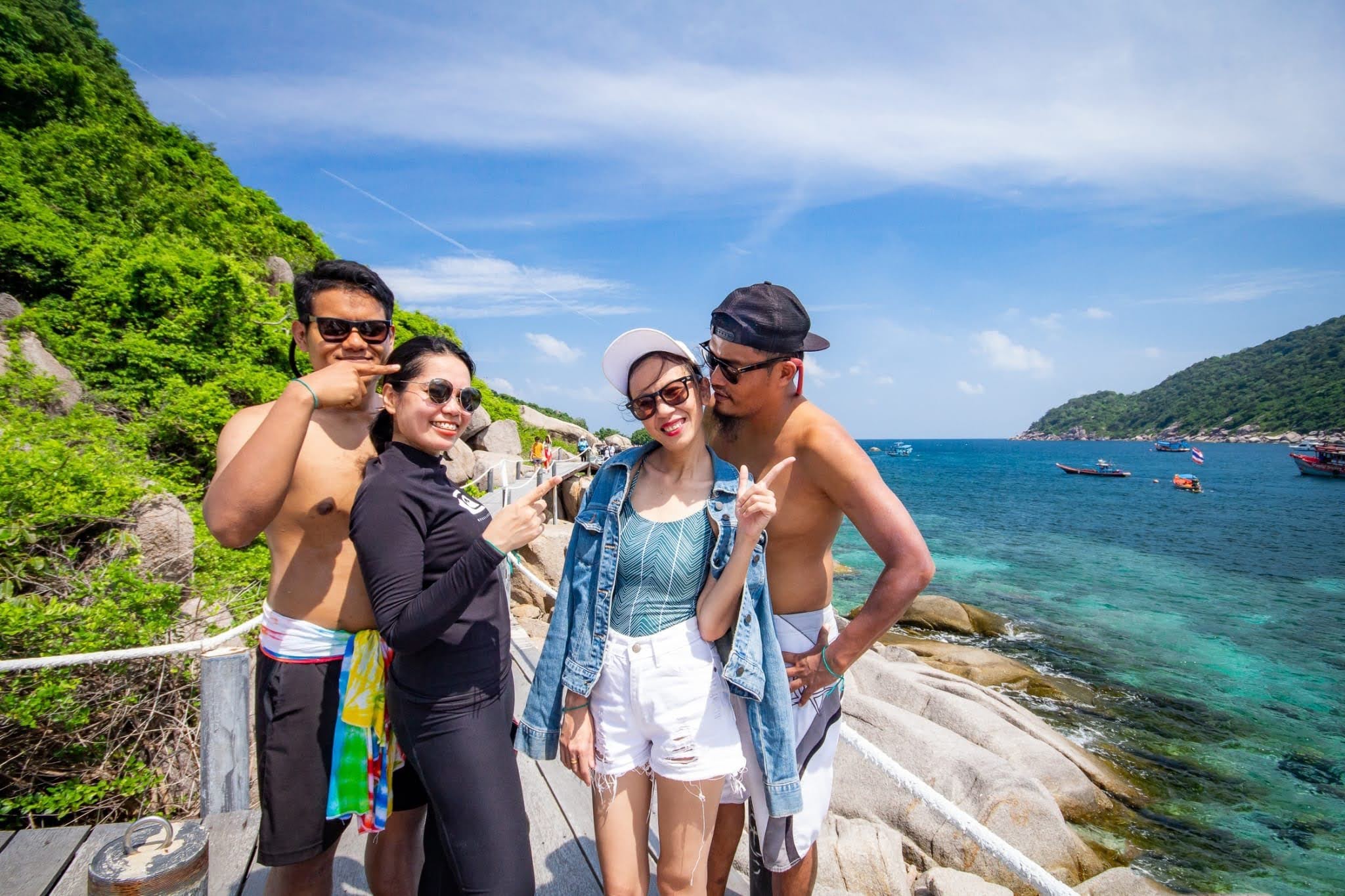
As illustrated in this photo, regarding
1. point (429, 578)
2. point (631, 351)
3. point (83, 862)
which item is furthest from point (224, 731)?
point (631, 351)

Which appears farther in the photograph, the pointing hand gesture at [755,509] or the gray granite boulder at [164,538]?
the gray granite boulder at [164,538]

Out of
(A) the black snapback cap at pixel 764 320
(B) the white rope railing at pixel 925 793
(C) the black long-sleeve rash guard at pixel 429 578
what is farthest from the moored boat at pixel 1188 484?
(C) the black long-sleeve rash guard at pixel 429 578

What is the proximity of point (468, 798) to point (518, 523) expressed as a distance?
79 cm

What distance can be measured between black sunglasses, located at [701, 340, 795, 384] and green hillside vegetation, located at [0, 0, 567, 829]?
3250mm

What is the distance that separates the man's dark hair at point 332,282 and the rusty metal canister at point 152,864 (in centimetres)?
154

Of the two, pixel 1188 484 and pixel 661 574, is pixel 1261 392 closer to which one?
pixel 1188 484

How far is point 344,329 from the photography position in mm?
2096

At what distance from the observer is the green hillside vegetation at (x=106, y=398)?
377 centimetres

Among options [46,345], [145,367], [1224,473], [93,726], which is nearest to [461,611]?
[93,726]

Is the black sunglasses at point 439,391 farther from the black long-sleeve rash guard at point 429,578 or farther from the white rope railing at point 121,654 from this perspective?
the white rope railing at point 121,654

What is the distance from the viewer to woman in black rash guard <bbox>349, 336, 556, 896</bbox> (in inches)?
68.2

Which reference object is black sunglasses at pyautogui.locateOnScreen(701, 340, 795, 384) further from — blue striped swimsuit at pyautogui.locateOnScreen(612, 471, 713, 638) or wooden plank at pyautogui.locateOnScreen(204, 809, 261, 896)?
wooden plank at pyautogui.locateOnScreen(204, 809, 261, 896)

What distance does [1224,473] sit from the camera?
6875 centimetres

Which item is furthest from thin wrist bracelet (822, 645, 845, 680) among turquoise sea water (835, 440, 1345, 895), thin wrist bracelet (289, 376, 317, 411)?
turquoise sea water (835, 440, 1345, 895)
